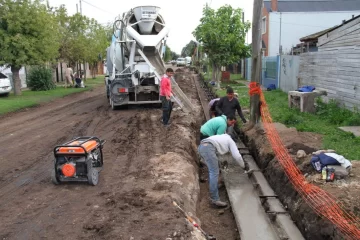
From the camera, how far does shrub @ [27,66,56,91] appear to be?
2600 cm

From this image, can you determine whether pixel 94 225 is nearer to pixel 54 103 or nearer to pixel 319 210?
pixel 319 210

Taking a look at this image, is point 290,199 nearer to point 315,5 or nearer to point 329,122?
point 329,122

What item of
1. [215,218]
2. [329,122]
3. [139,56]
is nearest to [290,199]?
[215,218]

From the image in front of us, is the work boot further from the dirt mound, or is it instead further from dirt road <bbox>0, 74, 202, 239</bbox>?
the dirt mound

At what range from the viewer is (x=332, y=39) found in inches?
564

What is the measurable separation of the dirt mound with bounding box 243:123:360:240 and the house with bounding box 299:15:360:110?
345 centimetres

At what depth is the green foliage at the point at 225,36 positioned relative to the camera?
2405 centimetres

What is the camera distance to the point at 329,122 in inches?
444

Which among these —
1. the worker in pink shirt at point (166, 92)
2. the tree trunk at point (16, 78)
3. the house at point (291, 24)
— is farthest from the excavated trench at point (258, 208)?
the house at point (291, 24)

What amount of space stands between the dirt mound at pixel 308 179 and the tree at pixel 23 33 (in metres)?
14.6

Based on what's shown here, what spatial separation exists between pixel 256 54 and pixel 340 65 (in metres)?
4.47

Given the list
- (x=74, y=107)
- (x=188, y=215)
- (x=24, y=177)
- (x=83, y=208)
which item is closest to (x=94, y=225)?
(x=83, y=208)

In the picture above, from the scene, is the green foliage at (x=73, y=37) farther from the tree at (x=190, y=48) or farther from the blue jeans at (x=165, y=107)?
the tree at (x=190, y=48)

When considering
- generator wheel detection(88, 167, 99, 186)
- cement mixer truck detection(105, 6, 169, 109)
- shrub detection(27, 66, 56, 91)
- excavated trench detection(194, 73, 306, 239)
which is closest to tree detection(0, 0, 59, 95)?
shrub detection(27, 66, 56, 91)
